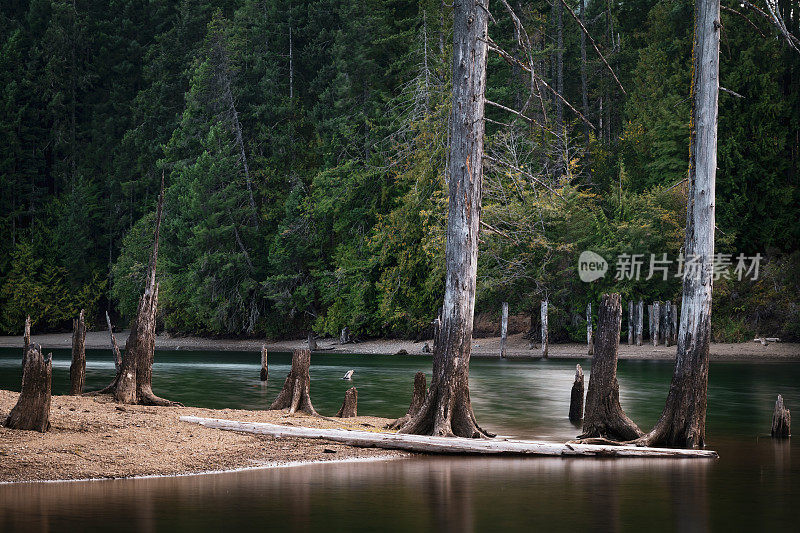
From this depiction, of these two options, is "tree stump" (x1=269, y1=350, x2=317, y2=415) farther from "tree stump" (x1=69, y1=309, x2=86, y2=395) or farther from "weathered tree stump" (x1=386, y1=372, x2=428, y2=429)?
"tree stump" (x1=69, y1=309, x2=86, y2=395)

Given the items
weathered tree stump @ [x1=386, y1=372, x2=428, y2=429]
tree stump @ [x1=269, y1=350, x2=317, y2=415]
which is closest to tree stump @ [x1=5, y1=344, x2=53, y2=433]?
tree stump @ [x1=269, y1=350, x2=317, y2=415]

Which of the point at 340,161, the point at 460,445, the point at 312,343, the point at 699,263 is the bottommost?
the point at 460,445

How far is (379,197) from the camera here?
58.0 m

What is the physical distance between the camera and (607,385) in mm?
17016

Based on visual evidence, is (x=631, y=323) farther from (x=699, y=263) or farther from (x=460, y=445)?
(x=460, y=445)

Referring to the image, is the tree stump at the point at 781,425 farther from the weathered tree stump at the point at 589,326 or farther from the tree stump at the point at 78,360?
the weathered tree stump at the point at 589,326

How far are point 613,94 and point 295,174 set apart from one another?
24126mm

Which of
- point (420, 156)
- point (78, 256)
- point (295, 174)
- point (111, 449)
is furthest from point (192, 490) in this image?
point (78, 256)

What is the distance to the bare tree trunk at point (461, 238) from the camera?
16.6 metres

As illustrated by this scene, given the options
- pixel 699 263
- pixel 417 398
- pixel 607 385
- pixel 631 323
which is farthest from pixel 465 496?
pixel 631 323

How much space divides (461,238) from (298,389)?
18.2 feet

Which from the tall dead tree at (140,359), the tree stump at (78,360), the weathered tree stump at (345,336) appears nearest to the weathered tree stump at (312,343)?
the weathered tree stump at (345,336)

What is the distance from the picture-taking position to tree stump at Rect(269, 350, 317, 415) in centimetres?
1973

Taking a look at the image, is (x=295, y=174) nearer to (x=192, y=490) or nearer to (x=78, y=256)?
(x=78, y=256)
